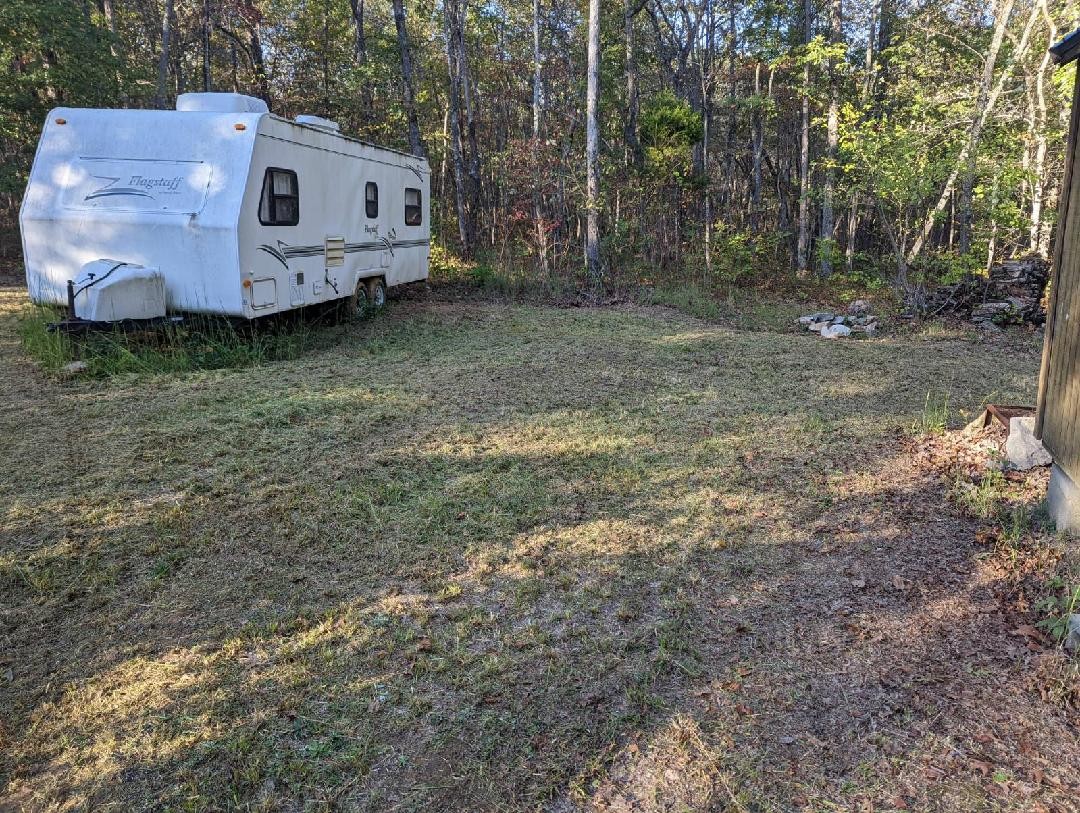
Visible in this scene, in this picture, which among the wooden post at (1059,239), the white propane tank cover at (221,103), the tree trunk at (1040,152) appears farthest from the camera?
the tree trunk at (1040,152)

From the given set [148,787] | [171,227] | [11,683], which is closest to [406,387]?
[171,227]

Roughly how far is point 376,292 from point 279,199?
3.03 m

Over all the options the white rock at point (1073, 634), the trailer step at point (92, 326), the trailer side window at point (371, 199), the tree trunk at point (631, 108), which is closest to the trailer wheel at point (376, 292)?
the trailer side window at point (371, 199)

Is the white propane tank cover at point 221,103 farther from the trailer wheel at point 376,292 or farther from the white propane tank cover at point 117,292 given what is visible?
the trailer wheel at point 376,292

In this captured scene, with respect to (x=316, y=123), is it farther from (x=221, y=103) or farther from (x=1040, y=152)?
(x=1040, y=152)

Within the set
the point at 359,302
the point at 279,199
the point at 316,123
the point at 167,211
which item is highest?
the point at 316,123

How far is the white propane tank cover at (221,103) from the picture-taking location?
778 centimetres

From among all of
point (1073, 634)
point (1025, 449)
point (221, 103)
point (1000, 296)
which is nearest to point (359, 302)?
point (221, 103)

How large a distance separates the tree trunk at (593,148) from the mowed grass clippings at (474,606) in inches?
281

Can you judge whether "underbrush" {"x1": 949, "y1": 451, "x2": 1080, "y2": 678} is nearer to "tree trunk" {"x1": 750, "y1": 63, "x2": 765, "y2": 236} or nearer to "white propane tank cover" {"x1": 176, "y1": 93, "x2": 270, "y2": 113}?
Result: "white propane tank cover" {"x1": 176, "y1": 93, "x2": 270, "y2": 113}

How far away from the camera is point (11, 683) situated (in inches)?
106

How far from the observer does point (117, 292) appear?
681 cm

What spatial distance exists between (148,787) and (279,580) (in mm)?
1252

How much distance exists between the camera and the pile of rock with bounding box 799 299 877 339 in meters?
10.3
